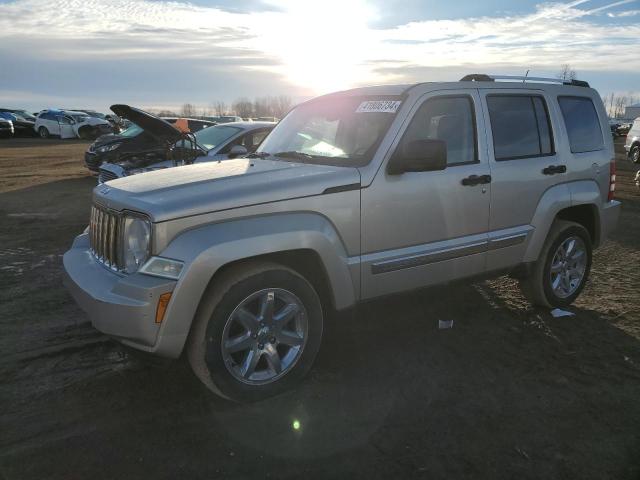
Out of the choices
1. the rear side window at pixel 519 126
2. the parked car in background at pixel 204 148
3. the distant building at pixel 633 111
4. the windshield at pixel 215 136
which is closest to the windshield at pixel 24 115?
the parked car in background at pixel 204 148

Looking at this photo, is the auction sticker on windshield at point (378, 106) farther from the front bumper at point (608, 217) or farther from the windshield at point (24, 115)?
the windshield at point (24, 115)

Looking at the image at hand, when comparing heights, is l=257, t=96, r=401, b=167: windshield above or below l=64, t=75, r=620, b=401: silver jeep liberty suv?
above

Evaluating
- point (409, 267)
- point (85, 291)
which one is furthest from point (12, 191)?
point (409, 267)

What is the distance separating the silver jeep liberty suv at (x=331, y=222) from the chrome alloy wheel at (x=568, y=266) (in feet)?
0.07

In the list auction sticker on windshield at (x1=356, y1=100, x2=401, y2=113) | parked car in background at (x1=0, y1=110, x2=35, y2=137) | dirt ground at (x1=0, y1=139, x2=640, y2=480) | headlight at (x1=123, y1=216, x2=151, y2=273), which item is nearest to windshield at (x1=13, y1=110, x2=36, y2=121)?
parked car in background at (x1=0, y1=110, x2=35, y2=137)

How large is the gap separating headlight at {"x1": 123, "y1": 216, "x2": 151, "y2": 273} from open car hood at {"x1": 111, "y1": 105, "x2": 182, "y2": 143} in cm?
456

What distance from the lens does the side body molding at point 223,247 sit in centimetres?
296

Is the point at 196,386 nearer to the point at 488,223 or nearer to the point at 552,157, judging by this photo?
the point at 488,223

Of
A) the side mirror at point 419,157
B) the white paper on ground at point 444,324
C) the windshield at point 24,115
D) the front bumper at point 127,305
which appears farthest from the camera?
the windshield at point 24,115

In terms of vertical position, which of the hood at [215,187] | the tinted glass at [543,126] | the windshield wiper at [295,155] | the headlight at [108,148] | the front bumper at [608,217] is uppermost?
the tinted glass at [543,126]

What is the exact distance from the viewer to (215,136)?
31.4 ft


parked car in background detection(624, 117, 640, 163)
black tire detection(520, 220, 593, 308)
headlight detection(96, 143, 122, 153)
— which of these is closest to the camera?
black tire detection(520, 220, 593, 308)

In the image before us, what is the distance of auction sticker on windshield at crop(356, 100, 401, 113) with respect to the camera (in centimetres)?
392

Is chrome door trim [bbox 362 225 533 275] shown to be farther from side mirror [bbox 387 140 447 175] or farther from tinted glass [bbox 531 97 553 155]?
tinted glass [bbox 531 97 553 155]
